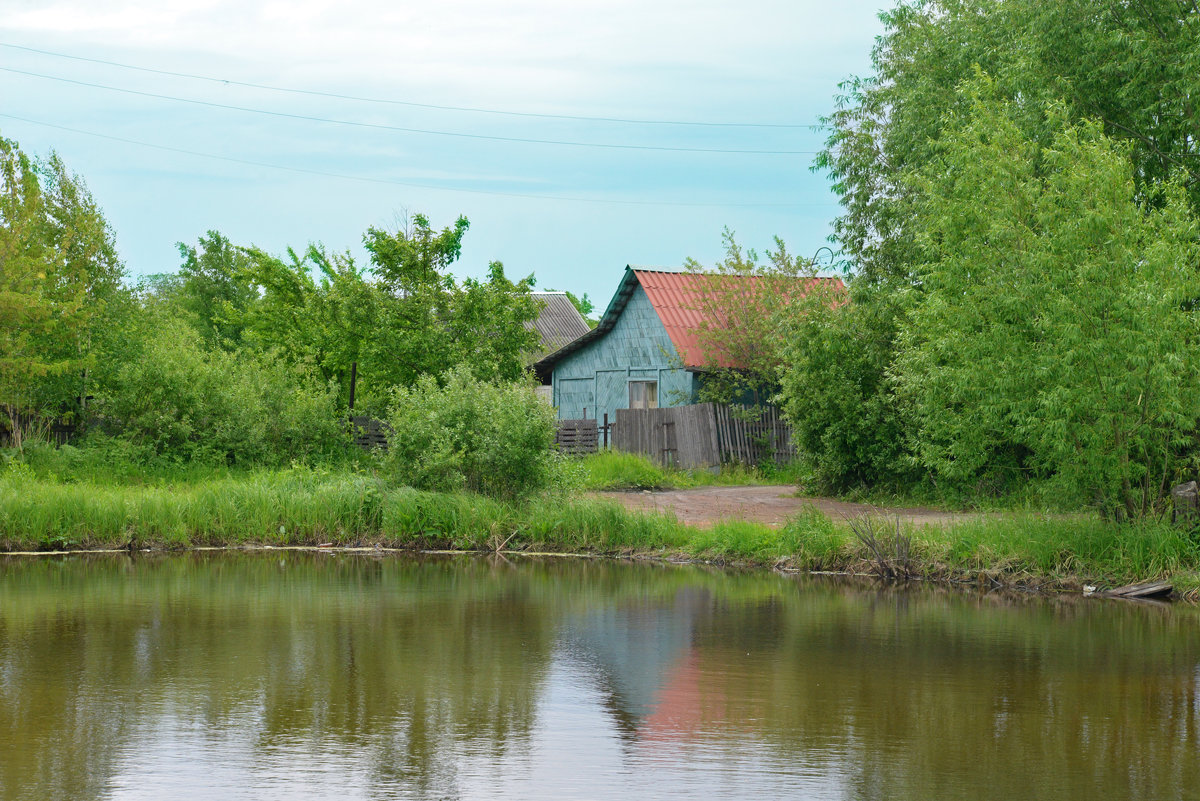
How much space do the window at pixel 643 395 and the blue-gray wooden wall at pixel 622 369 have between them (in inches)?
6.7

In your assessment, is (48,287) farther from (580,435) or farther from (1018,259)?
(1018,259)

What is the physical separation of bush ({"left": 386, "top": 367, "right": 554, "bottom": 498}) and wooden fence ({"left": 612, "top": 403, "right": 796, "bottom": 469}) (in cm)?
1081

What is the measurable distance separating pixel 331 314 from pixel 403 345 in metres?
2.82

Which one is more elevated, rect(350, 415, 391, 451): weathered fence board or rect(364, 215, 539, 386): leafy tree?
rect(364, 215, 539, 386): leafy tree

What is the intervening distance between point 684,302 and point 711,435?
18.0ft

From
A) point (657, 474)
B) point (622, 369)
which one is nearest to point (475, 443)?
point (657, 474)

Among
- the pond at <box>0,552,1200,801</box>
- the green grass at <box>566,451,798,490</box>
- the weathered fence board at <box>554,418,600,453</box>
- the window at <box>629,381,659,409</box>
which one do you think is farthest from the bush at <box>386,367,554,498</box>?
the window at <box>629,381,659,409</box>

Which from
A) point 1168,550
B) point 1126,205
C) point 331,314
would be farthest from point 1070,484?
point 331,314

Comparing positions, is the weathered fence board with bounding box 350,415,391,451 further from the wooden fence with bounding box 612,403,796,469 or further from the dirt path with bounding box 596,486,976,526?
the dirt path with bounding box 596,486,976,526

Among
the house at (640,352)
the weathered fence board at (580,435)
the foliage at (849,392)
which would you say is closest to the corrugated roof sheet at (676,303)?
the house at (640,352)

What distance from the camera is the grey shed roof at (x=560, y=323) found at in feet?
182

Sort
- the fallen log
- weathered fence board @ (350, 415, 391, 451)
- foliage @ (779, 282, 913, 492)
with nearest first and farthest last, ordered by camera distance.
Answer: the fallen log < foliage @ (779, 282, 913, 492) < weathered fence board @ (350, 415, 391, 451)

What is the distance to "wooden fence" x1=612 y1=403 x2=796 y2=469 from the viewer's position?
31.8m

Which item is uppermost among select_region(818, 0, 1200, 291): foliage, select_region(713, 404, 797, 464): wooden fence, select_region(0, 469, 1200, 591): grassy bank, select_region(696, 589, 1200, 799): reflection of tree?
select_region(818, 0, 1200, 291): foliage
